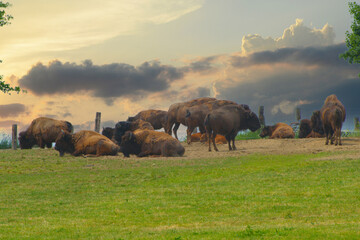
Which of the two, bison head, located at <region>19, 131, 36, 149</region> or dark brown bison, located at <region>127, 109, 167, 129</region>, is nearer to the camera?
bison head, located at <region>19, 131, 36, 149</region>

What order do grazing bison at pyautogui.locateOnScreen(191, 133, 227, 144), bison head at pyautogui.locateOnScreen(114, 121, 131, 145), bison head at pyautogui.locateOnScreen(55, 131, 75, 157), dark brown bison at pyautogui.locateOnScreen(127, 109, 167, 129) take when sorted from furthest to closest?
dark brown bison at pyautogui.locateOnScreen(127, 109, 167, 129) < grazing bison at pyautogui.locateOnScreen(191, 133, 227, 144) < bison head at pyautogui.locateOnScreen(114, 121, 131, 145) < bison head at pyautogui.locateOnScreen(55, 131, 75, 157)

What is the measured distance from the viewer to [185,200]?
1396cm

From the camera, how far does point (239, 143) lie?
36281 mm

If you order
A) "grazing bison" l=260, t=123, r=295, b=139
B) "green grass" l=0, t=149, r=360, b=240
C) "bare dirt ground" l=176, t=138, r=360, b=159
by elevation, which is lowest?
"green grass" l=0, t=149, r=360, b=240

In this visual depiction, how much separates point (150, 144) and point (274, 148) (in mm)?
8205

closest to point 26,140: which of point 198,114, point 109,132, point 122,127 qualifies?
point 109,132

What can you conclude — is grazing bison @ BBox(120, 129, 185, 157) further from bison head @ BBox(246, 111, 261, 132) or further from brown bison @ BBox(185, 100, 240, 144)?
brown bison @ BBox(185, 100, 240, 144)

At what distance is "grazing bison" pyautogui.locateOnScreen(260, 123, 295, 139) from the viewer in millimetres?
40125

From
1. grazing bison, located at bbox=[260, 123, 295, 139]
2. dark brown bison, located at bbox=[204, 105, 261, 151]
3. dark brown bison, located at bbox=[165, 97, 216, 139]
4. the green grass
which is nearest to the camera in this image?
the green grass

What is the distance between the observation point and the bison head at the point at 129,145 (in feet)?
92.9

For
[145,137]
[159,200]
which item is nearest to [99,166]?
[145,137]

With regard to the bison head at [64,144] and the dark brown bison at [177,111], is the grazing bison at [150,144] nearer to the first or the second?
the bison head at [64,144]

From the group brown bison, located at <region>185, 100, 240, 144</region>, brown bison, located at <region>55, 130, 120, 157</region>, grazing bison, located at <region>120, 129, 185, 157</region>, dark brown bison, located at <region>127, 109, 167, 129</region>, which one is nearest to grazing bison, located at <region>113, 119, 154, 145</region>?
brown bison, located at <region>55, 130, 120, 157</region>

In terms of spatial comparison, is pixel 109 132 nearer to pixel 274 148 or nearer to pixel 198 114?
pixel 198 114
